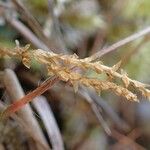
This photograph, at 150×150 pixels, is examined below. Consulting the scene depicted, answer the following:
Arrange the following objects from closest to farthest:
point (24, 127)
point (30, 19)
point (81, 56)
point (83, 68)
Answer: point (83, 68)
point (24, 127)
point (30, 19)
point (81, 56)

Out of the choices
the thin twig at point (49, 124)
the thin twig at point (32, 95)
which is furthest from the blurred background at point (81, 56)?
the thin twig at point (32, 95)

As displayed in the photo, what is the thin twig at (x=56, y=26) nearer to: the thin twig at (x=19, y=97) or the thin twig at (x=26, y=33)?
the thin twig at (x=26, y=33)

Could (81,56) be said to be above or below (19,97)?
above

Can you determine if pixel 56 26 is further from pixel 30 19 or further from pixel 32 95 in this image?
pixel 32 95

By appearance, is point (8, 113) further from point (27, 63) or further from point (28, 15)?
point (28, 15)

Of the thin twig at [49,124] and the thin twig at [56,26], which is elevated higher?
the thin twig at [56,26]

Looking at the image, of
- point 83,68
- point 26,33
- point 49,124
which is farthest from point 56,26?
point 83,68

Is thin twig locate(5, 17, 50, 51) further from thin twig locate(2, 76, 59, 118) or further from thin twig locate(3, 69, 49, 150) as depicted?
thin twig locate(2, 76, 59, 118)

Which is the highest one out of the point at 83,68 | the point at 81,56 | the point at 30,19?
the point at 81,56

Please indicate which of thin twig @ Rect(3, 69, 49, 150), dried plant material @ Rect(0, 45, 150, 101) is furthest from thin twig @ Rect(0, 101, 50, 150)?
dried plant material @ Rect(0, 45, 150, 101)
